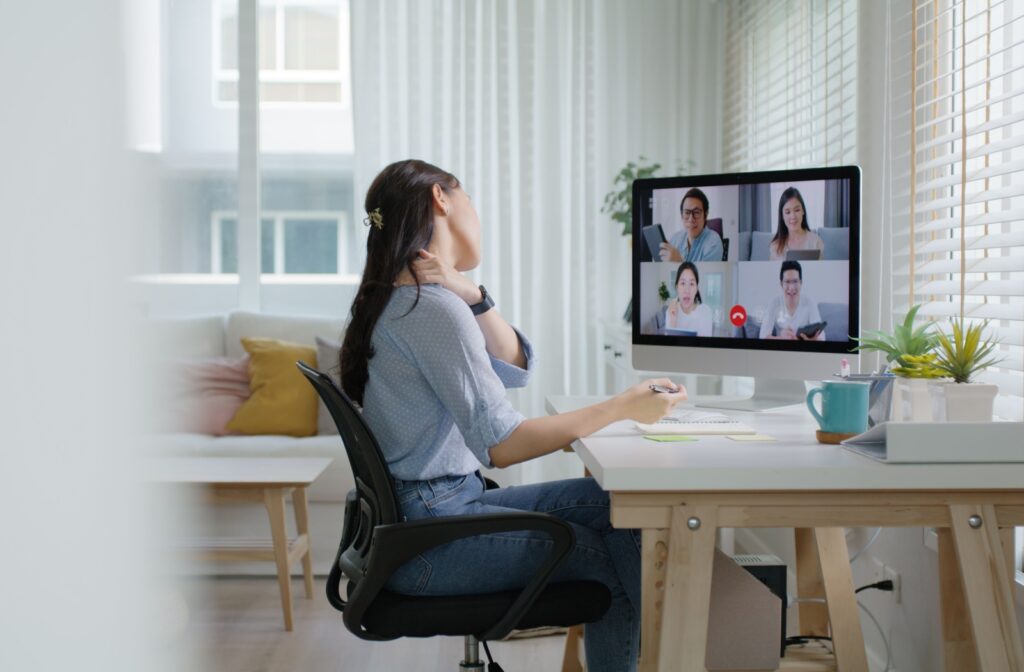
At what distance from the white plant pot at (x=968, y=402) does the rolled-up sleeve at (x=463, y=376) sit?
61 cm

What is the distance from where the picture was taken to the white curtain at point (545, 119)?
13.9 feet

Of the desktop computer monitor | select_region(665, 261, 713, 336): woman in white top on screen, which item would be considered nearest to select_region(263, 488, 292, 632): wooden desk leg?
the desktop computer monitor

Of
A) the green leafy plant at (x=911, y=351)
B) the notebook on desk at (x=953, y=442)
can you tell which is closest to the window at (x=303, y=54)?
the green leafy plant at (x=911, y=351)

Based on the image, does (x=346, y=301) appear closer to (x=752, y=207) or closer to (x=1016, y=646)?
(x=752, y=207)

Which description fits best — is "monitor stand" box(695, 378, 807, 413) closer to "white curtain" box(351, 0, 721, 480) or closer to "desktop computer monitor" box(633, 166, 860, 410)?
"desktop computer monitor" box(633, 166, 860, 410)

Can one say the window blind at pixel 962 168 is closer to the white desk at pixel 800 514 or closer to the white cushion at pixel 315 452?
the white desk at pixel 800 514

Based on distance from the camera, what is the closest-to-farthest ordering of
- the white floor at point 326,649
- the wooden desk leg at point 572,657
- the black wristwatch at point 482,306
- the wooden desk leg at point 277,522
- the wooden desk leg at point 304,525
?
1. the black wristwatch at point 482,306
2. the wooden desk leg at point 572,657
3. the white floor at point 326,649
4. the wooden desk leg at point 277,522
5. the wooden desk leg at point 304,525

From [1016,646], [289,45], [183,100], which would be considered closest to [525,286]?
[289,45]

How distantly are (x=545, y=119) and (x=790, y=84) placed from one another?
4.10 feet

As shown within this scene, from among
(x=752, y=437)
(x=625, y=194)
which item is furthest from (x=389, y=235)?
(x=625, y=194)

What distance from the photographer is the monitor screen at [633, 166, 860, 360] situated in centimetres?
189

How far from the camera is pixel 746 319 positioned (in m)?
2.02

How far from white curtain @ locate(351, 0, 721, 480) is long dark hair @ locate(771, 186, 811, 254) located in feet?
7.59

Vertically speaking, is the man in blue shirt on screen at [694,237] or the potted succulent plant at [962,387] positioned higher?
the man in blue shirt on screen at [694,237]
